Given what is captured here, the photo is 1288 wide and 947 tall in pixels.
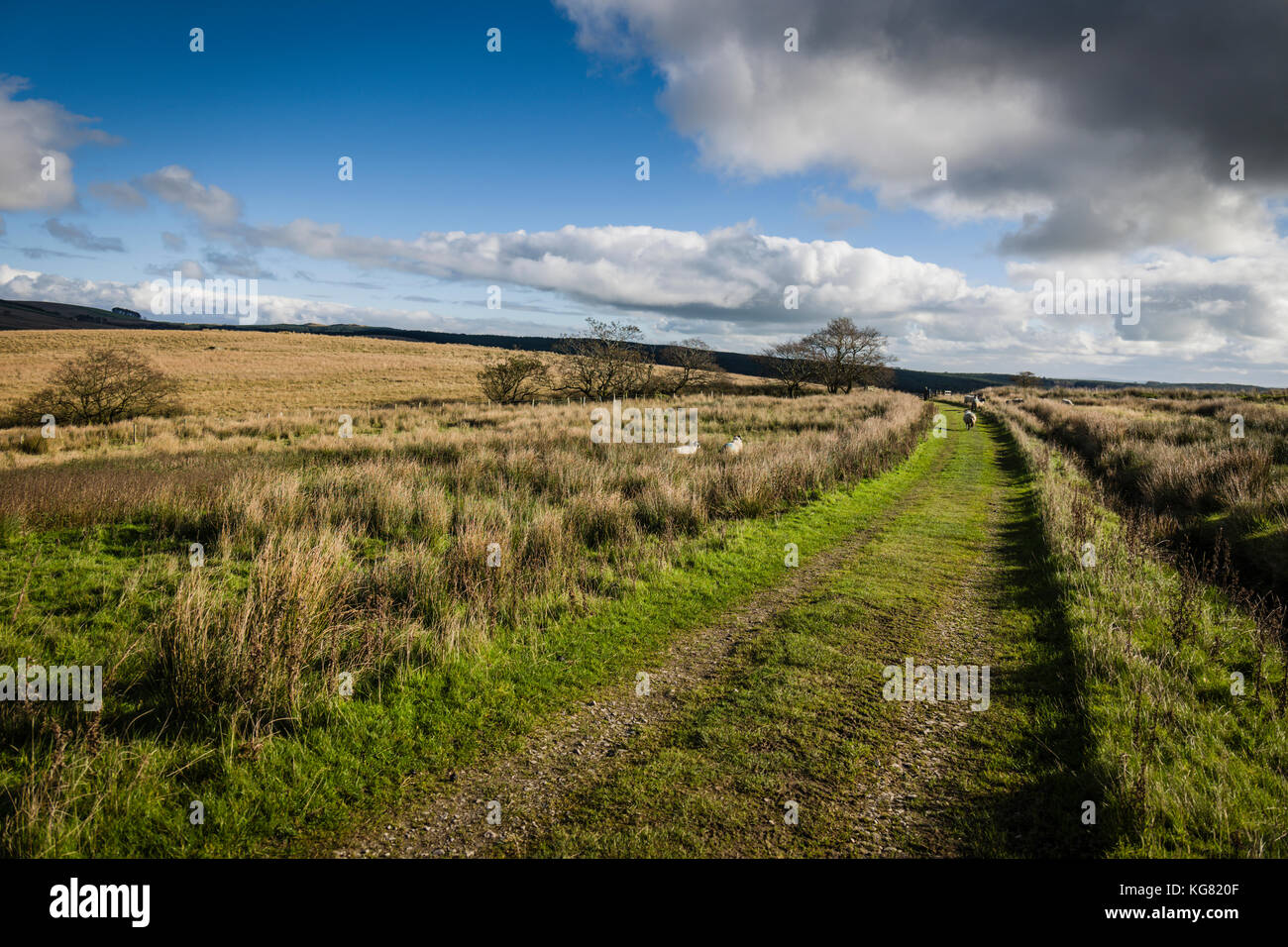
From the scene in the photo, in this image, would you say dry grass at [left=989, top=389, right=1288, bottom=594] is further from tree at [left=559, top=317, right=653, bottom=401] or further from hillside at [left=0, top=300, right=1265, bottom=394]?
hillside at [left=0, top=300, right=1265, bottom=394]

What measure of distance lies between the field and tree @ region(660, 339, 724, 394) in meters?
45.3

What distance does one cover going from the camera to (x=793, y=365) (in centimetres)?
5875

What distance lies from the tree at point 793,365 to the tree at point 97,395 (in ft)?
170

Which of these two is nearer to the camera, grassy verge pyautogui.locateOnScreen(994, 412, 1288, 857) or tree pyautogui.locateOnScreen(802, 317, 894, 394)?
grassy verge pyautogui.locateOnScreen(994, 412, 1288, 857)

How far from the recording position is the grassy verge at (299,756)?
3.30 m

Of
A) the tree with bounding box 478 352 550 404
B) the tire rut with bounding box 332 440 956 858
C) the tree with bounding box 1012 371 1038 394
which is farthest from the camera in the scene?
the tree with bounding box 1012 371 1038 394

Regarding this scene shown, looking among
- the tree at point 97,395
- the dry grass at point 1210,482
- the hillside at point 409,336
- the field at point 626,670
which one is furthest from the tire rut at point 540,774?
the hillside at point 409,336

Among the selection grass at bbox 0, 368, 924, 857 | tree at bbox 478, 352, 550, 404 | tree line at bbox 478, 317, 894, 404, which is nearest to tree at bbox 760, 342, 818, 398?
tree line at bbox 478, 317, 894, 404

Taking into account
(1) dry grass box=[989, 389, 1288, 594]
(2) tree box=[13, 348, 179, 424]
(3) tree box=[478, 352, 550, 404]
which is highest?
(3) tree box=[478, 352, 550, 404]

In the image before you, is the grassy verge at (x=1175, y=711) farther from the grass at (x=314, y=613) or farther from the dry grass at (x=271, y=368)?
the dry grass at (x=271, y=368)

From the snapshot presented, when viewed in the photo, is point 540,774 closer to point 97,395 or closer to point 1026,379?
point 97,395

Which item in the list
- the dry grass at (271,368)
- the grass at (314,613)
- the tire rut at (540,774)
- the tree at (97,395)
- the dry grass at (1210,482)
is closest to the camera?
the tire rut at (540,774)

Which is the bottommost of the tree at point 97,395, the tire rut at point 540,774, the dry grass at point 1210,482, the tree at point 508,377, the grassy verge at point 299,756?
the tire rut at point 540,774

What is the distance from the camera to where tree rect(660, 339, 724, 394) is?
186 feet
